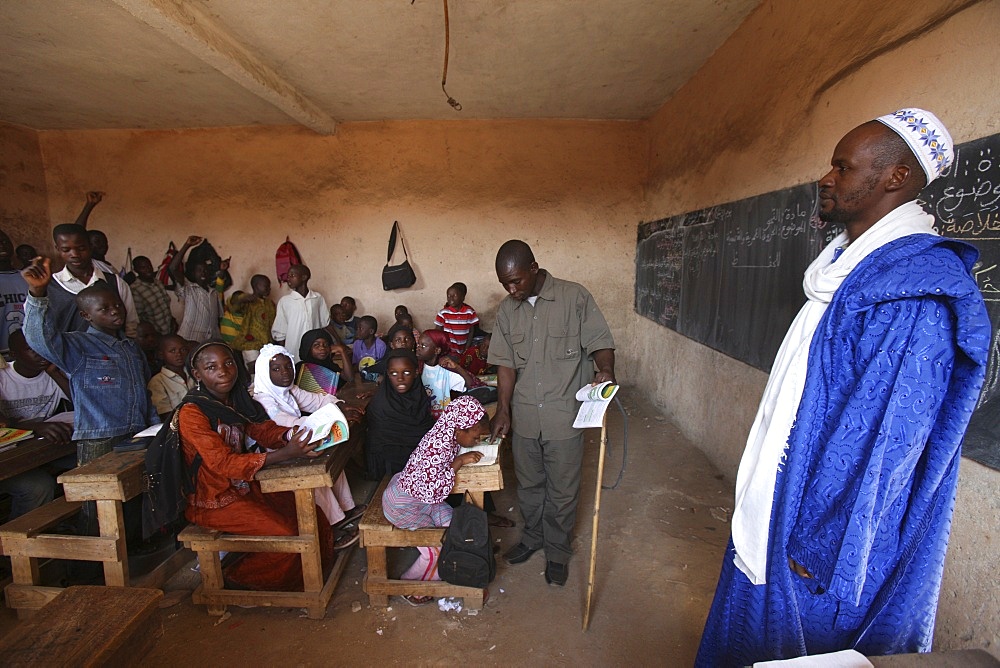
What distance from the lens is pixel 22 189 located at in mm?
5840

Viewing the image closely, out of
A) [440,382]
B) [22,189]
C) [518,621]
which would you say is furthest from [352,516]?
[22,189]

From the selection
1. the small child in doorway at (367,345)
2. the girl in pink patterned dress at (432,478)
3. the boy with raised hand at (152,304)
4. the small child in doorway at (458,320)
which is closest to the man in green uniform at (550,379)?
the girl in pink patterned dress at (432,478)

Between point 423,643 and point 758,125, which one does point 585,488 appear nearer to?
point 423,643

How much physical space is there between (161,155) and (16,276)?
292 cm

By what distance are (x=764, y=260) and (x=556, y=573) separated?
8.65ft

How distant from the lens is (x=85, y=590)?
1.15 metres

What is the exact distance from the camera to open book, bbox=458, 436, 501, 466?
2438 millimetres

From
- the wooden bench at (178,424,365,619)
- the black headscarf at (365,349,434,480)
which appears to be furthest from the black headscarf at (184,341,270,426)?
the black headscarf at (365,349,434,480)

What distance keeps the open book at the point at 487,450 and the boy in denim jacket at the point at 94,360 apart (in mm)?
2072

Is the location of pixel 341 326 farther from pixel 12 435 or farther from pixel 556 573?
pixel 556 573

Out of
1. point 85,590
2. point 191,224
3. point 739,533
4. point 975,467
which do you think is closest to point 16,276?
point 191,224

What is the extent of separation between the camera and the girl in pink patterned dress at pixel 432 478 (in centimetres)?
235

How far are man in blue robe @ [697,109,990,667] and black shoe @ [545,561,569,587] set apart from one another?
4.48ft

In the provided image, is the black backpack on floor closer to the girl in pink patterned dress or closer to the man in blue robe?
the girl in pink patterned dress
